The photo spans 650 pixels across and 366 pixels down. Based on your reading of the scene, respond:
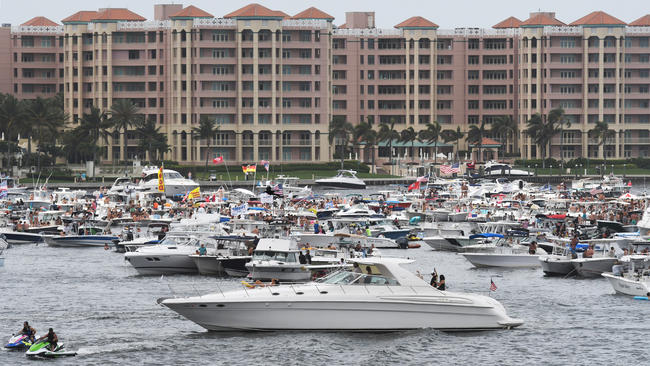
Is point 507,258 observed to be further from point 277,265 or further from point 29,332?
point 29,332

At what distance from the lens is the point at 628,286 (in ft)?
239

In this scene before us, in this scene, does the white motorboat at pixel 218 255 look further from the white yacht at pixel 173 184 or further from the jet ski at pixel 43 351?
the white yacht at pixel 173 184

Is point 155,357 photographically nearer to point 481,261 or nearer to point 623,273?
point 623,273

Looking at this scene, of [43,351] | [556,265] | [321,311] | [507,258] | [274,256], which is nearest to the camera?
[43,351]

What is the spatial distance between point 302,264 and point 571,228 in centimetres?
4772

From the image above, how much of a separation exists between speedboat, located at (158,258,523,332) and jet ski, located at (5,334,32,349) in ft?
21.2

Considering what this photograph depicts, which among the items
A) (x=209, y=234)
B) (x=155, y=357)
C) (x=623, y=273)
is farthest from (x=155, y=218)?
(x=155, y=357)

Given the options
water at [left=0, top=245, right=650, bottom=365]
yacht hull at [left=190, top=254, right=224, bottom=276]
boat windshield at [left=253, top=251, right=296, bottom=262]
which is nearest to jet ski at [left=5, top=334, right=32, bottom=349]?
water at [left=0, top=245, right=650, bottom=365]

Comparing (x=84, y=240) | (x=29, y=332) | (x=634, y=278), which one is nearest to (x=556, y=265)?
(x=634, y=278)

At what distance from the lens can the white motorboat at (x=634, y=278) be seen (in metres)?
71.9

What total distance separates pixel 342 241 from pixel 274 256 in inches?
737

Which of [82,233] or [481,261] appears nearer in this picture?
[481,261]

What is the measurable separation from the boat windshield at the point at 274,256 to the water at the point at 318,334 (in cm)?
226

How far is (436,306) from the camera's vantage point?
57.0m
